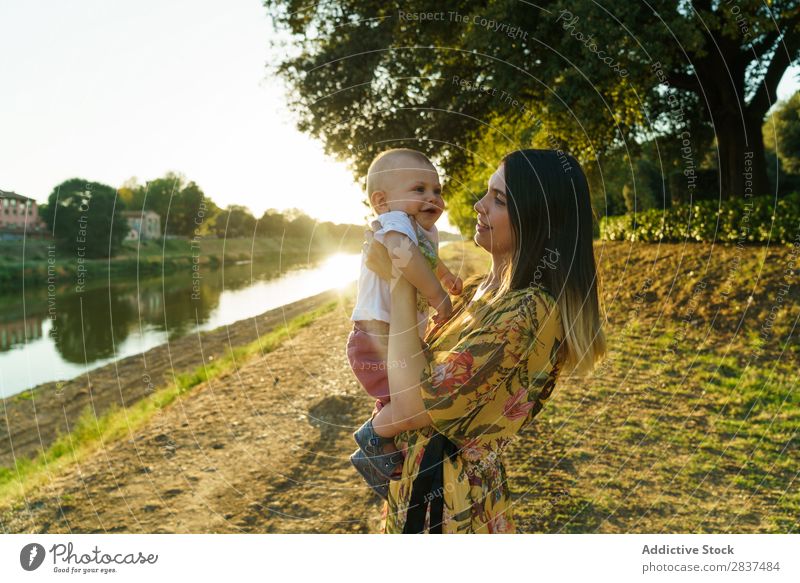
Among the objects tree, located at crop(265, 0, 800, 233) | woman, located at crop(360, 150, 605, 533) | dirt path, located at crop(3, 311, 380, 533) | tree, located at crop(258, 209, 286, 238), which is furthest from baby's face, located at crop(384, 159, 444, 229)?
tree, located at crop(265, 0, 800, 233)

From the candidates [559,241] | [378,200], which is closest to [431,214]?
[378,200]

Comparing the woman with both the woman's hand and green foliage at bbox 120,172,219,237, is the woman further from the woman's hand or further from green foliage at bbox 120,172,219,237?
green foliage at bbox 120,172,219,237

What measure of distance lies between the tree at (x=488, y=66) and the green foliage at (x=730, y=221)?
1.95 meters

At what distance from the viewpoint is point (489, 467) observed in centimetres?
217

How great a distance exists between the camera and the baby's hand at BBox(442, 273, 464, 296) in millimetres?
2715

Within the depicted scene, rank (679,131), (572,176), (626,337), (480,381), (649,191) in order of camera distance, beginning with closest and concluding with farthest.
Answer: (480,381) → (572,176) → (626,337) → (679,131) → (649,191)

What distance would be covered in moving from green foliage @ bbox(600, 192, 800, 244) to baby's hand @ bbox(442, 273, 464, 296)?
6.01 meters

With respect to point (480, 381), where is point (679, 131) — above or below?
above

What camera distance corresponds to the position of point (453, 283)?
2742 mm

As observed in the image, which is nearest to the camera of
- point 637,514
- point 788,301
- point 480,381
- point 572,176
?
point 480,381
